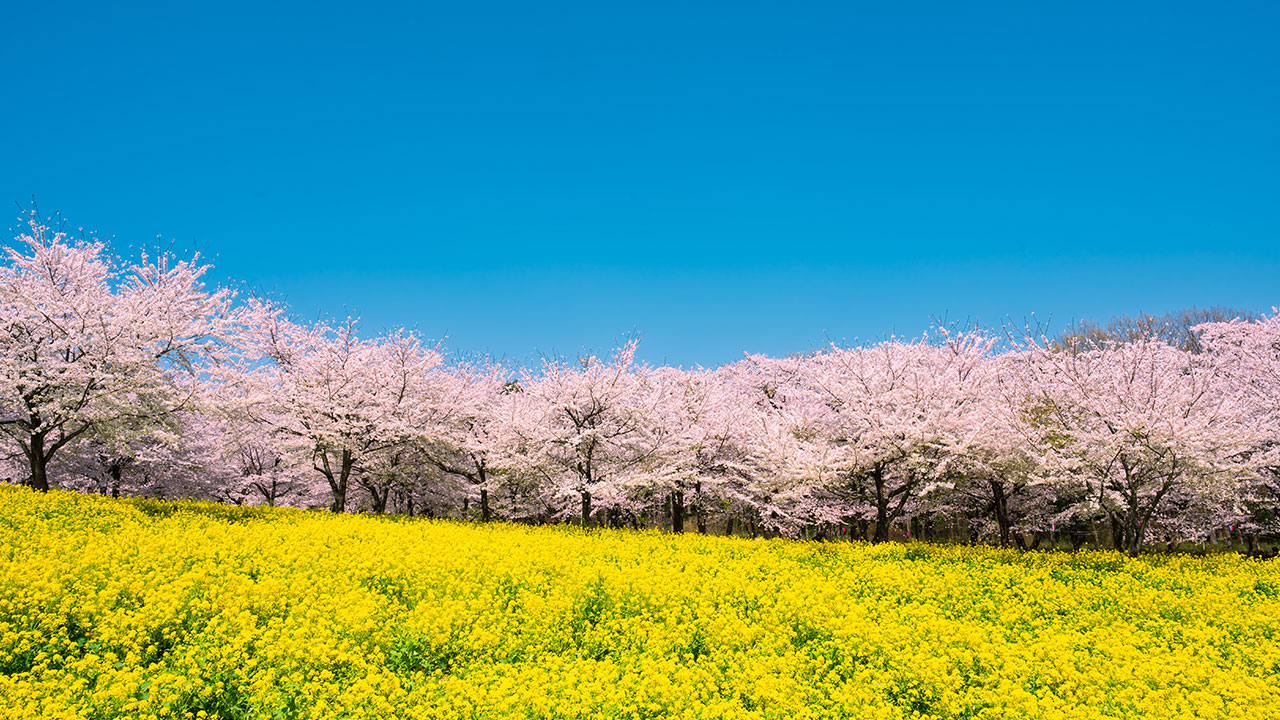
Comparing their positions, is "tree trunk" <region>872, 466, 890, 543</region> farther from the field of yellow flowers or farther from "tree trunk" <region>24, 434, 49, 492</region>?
"tree trunk" <region>24, 434, 49, 492</region>

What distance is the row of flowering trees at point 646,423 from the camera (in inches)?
814

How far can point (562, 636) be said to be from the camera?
9.63 metres

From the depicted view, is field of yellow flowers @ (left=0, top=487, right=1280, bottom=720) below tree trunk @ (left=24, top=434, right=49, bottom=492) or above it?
below

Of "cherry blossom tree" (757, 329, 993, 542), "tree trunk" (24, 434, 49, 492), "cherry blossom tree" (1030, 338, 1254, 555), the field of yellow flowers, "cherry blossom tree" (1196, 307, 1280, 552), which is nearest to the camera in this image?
the field of yellow flowers

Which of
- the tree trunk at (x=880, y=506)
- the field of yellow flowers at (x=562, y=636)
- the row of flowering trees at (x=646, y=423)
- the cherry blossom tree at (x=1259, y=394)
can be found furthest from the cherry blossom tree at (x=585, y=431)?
the cherry blossom tree at (x=1259, y=394)

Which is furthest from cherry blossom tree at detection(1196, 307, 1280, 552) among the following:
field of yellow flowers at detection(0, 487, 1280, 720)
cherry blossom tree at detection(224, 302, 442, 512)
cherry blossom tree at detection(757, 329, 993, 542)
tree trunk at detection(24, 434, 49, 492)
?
tree trunk at detection(24, 434, 49, 492)

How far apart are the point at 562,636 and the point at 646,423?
21017 millimetres

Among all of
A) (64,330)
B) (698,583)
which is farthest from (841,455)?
(64,330)

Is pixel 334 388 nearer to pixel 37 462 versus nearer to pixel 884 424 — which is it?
pixel 37 462

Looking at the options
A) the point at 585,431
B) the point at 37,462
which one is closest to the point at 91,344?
the point at 37,462

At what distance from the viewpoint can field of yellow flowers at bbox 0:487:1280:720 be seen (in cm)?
710

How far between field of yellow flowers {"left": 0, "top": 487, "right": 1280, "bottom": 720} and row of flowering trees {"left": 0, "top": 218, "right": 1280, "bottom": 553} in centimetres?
646

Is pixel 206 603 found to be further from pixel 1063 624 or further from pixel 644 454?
pixel 644 454

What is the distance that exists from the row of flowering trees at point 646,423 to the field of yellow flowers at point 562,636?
6456mm
